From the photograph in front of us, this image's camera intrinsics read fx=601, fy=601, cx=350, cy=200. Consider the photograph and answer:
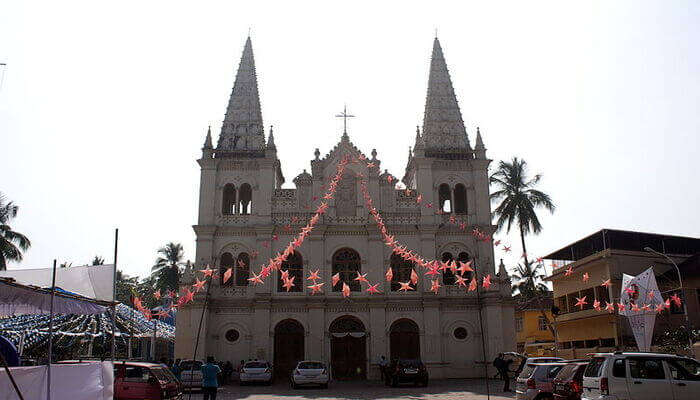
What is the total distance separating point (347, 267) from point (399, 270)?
303cm

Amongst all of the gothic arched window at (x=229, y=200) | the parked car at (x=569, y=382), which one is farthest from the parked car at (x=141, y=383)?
the gothic arched window at (x=229, y=200)

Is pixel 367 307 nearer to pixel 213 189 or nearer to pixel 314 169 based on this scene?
pixel 314 169

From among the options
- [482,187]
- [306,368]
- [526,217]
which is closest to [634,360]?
[306,368]

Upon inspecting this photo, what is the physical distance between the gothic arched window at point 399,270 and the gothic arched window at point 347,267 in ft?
6.42

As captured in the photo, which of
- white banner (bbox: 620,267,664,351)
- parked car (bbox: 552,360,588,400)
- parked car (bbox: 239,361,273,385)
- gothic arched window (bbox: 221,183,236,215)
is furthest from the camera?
gothic arched window (bbox: 221,183,236,215)

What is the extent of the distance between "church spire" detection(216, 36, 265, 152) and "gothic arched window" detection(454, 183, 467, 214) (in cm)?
1241

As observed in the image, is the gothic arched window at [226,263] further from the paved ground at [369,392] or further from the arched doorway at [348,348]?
the paved ground at [369,392]

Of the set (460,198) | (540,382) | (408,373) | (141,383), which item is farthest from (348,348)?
(141,383)

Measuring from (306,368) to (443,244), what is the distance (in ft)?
39.1

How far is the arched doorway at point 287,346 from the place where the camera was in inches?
1319

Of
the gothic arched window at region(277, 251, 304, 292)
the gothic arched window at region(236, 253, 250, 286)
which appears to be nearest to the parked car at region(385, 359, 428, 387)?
the gothic arched window at region(277, 251, 304, 292)

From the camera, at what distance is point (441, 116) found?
39469 millimetres

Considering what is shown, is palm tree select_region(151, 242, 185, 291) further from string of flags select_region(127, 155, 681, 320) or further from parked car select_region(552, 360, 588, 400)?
parked car select_region(552, 360, 588, 400)

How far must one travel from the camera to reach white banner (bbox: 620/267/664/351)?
23.6 metres
